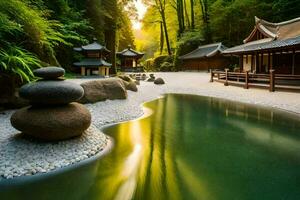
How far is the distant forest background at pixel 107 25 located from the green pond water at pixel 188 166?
4.29m

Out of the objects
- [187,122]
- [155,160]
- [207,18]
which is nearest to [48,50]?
[187,122]

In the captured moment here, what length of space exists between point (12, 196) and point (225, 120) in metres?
8.17

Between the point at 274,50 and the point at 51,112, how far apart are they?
1765 centimetres

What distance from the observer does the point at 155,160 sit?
6.64m

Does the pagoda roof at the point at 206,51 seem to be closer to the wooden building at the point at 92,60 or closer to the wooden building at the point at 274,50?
the wooden building at the point at 274,50

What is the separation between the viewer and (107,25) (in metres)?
30.9

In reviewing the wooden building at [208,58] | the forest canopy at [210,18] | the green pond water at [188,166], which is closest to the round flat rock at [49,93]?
the green pond water at [188,166]

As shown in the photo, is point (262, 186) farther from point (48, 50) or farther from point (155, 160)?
point (48, 50)

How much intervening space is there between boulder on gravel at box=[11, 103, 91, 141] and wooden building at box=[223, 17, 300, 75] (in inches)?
592

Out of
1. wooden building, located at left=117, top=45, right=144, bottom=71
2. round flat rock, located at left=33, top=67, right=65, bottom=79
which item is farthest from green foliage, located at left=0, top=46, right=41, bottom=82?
wooden building, located at left=117, top=45, right=144, bottom=71

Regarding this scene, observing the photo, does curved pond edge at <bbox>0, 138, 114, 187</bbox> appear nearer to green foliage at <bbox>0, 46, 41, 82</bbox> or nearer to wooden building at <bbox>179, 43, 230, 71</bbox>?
green foliage at <bbox>0, 46, 41, 82</bbox>

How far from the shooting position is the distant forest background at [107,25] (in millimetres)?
9484

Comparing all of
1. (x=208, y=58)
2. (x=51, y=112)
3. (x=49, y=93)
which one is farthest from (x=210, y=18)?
(x=51, y=112)

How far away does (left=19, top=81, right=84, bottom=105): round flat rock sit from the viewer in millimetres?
6883
